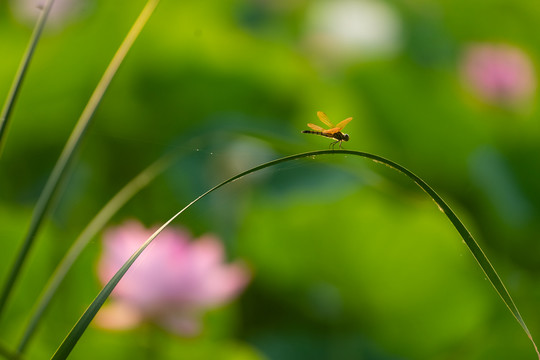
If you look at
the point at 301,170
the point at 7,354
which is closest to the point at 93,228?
the point at 7,354

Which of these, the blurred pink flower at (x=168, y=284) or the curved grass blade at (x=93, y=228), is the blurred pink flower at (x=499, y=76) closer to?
the blurred pink flower at (x=168, y=284)

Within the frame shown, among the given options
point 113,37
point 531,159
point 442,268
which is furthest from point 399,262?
point 113,37

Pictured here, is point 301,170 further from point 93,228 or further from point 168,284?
point 93,228

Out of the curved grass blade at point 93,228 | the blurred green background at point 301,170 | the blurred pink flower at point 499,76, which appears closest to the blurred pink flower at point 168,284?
the blurred green background at point 301,170

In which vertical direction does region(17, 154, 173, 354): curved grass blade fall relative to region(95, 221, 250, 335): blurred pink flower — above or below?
below

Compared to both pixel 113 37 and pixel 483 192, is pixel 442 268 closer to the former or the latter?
pixel 483 192

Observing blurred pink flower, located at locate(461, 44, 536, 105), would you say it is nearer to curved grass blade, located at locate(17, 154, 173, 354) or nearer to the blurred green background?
the blurred green background

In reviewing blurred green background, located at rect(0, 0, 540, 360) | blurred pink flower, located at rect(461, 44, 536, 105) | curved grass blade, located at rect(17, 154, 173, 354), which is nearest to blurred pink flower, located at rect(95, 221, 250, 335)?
blurred green background, located at rect(0, 0, 540, 360)
